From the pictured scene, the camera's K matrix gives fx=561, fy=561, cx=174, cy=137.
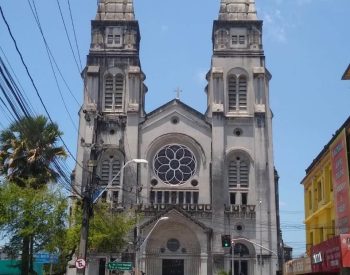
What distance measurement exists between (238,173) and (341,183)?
2834cm

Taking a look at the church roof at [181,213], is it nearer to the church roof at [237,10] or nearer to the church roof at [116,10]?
the church roof at [237,10]

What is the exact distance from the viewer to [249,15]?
5806 cm

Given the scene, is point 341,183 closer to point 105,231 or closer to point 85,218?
point 85,218

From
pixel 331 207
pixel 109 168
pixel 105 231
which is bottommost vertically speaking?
pixel 105 231

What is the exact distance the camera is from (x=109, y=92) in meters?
55.1

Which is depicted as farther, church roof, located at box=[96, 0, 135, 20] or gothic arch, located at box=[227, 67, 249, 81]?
church roof, located at box=[96, 0, 135, 20]

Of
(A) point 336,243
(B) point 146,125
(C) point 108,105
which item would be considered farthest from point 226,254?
(A) point 336,243

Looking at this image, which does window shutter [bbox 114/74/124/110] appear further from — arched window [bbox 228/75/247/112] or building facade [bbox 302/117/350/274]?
building facade [bbox 302/117/350/274]

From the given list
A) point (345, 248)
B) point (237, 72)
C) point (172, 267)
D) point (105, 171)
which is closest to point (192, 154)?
point (105, 171)

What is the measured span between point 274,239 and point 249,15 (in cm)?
2328

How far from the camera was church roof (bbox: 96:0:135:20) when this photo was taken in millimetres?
58094

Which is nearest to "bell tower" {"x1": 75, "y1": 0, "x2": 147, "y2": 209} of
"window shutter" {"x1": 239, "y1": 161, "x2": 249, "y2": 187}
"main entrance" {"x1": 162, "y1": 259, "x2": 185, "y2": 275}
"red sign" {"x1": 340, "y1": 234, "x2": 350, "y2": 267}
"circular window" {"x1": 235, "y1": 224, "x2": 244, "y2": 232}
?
"main entrance" {"x1": 162, "y1": 259, "x2": 185, "y2": 275}

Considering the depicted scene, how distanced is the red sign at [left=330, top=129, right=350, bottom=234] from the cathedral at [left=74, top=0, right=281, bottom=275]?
23028 millimetres

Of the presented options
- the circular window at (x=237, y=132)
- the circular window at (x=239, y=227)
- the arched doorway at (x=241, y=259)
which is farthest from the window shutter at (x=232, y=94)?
the arched doorway at (x=241, y=259)
